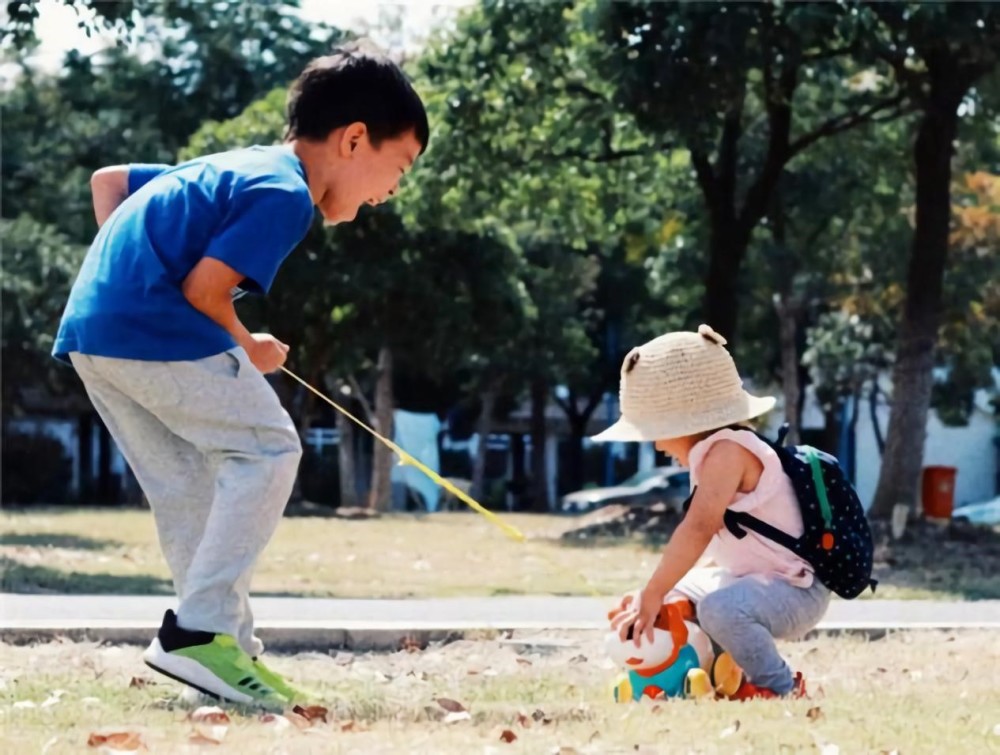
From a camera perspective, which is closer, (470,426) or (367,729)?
(367,729)

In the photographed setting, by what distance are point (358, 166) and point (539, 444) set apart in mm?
42941

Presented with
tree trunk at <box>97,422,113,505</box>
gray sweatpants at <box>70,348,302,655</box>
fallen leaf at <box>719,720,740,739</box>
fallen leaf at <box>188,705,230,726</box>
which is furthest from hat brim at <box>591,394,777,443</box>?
tree trunk at <box>97,422,113,505</box>

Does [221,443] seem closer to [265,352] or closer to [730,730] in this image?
[265,352]

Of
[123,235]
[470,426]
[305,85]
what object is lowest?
[470,426]

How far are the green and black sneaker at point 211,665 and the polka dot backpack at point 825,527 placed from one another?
148 centimetres

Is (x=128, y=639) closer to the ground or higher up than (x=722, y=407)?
closer to the ground

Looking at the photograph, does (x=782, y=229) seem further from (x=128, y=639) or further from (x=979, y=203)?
(x=128, y=639)

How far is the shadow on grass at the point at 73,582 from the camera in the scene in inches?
392

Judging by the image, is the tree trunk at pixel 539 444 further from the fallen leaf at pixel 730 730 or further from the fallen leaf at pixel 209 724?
the fallen leaf at pixel 730 730

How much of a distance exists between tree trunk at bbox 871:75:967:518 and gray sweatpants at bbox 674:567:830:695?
12253mm

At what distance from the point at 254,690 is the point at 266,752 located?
0.91 m

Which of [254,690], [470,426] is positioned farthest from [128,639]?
[470,426]

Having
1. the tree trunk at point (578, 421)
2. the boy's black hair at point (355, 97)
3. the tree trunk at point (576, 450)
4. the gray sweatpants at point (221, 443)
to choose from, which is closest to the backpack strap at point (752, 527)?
the gray sweatpants at point (221, 443)

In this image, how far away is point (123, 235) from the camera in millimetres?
4793
